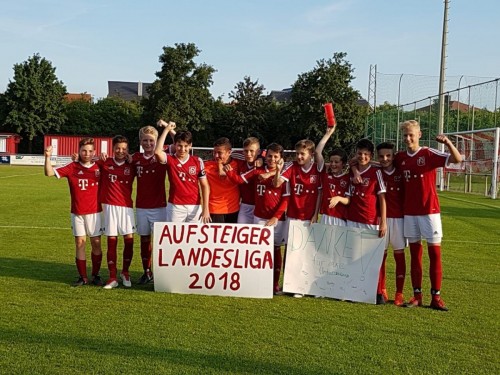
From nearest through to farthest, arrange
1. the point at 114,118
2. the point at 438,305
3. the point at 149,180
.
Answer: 1. the point at 438,305
2. the point at 149,180
3. the point at 114,118

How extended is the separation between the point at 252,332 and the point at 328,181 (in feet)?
7.50

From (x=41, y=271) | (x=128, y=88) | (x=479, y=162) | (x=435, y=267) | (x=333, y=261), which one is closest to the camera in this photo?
(x=435, y=267)

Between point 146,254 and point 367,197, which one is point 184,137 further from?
point 367,197

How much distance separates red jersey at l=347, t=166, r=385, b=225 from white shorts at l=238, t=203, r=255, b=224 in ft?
4.16

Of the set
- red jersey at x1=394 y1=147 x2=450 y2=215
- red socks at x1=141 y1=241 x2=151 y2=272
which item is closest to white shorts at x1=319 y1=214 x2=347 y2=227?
red jersey at x1=394 y1=147 x2=450 y2=215

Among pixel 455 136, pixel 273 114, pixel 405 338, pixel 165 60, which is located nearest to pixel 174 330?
pixel 405 338

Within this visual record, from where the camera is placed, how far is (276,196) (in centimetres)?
689

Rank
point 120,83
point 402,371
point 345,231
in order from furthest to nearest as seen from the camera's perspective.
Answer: point 120,83, point 345,231, point 402,371

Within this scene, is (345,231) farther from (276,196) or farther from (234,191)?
(234,191)

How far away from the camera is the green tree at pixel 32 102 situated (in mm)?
55156

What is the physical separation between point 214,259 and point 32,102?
53790 millimetres

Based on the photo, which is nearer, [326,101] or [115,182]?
[115,182]

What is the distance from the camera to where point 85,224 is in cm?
A: 695

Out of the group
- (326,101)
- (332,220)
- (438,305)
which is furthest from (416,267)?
(326,101)
